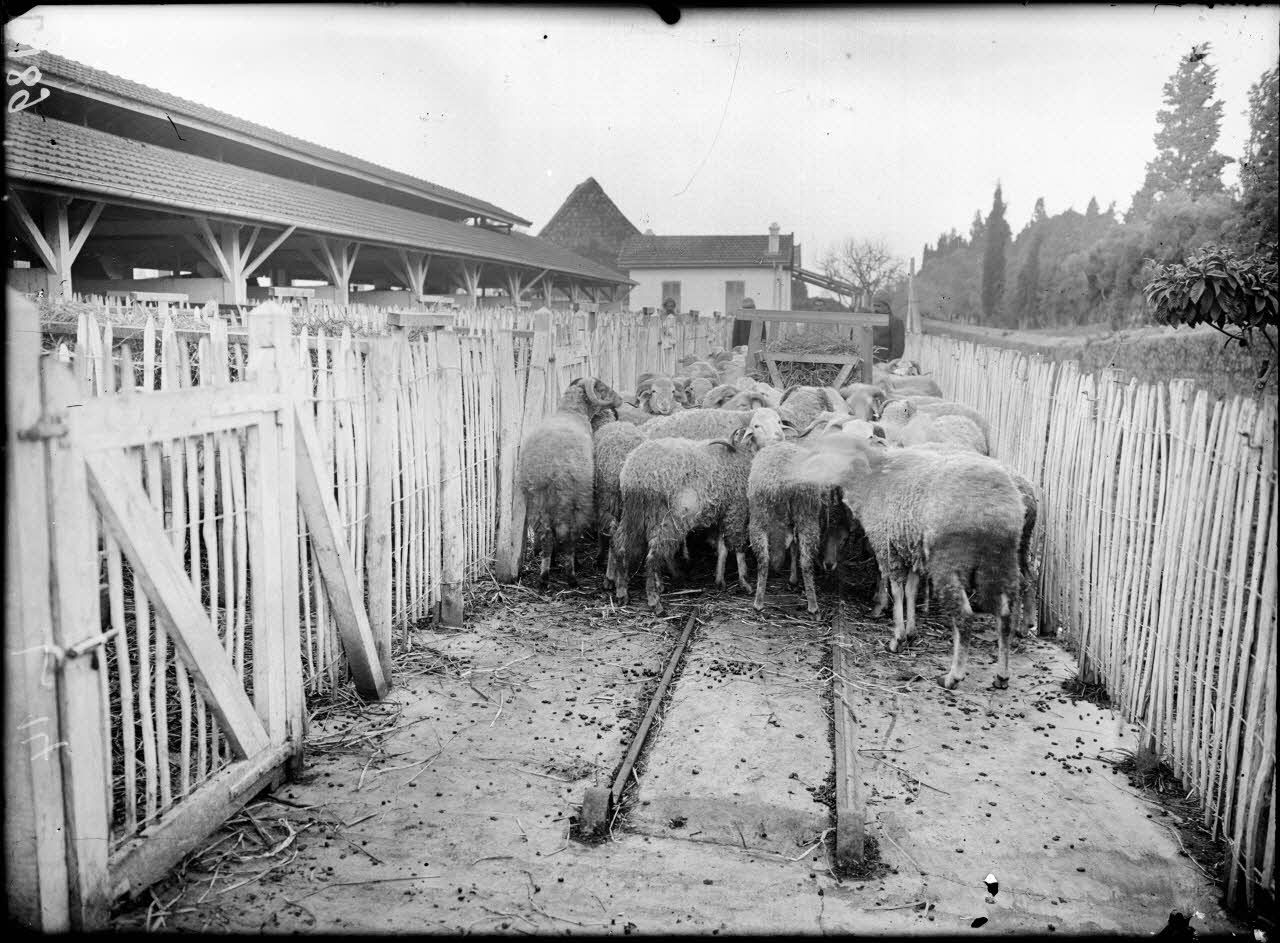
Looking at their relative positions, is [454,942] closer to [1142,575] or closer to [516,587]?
[1142,575]

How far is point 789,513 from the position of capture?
267 inches

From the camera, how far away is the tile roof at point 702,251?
150ft

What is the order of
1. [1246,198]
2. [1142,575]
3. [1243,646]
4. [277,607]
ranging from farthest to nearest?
1. [1246,198]
2. [1142,575]
3. [277,607]
4. [1243,646]

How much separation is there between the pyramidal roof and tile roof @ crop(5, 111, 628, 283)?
31.4 meters

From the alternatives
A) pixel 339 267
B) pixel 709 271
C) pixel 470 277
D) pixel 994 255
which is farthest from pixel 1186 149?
pixel 994 255

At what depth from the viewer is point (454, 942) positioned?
2.84 m

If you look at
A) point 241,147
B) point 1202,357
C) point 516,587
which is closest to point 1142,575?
point 516,587

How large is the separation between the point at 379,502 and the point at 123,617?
2.20 metres

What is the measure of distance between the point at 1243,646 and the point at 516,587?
17.2 ft

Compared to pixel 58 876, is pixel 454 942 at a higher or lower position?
lower

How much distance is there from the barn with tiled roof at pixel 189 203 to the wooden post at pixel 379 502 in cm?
224

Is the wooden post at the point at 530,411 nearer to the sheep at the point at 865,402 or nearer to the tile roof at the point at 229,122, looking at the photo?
the sheep at the point at 865,402

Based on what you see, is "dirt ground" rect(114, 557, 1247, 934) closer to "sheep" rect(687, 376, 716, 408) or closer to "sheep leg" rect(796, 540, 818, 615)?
"sheep leg" rect(796, 540, 818, 615)

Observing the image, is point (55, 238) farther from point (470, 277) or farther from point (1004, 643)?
point (470, 277)
